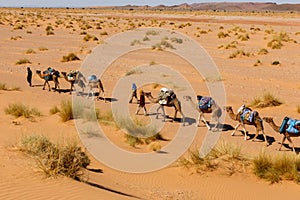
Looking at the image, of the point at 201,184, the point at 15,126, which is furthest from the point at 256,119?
the point at 15,126

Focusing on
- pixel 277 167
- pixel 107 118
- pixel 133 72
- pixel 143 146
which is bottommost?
pixel 143 146

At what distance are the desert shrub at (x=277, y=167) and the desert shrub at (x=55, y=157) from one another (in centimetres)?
410

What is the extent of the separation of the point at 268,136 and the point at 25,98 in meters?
10.1

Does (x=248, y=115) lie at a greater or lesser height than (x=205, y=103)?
lesser

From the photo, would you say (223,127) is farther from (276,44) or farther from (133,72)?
(276,44)

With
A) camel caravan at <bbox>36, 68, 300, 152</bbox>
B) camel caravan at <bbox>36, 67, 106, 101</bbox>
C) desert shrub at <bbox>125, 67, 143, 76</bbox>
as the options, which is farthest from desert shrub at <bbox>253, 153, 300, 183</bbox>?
desert shrub at <bbox>125, 67, 143, 76</bbox>

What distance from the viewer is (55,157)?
8102 mm

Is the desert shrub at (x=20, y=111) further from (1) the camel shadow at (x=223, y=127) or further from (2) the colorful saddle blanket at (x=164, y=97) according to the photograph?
(1) the camel shadow at (x=223, y=127)

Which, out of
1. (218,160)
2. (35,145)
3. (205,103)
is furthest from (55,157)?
(205,103)

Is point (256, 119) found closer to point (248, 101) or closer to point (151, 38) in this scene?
point (248, 101)

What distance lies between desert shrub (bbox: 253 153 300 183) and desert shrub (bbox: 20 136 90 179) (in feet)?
13.5

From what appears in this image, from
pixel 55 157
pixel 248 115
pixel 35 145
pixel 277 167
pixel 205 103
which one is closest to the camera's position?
pixel 55 157

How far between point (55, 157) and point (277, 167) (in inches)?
204

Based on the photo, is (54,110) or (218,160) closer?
(218,160)
